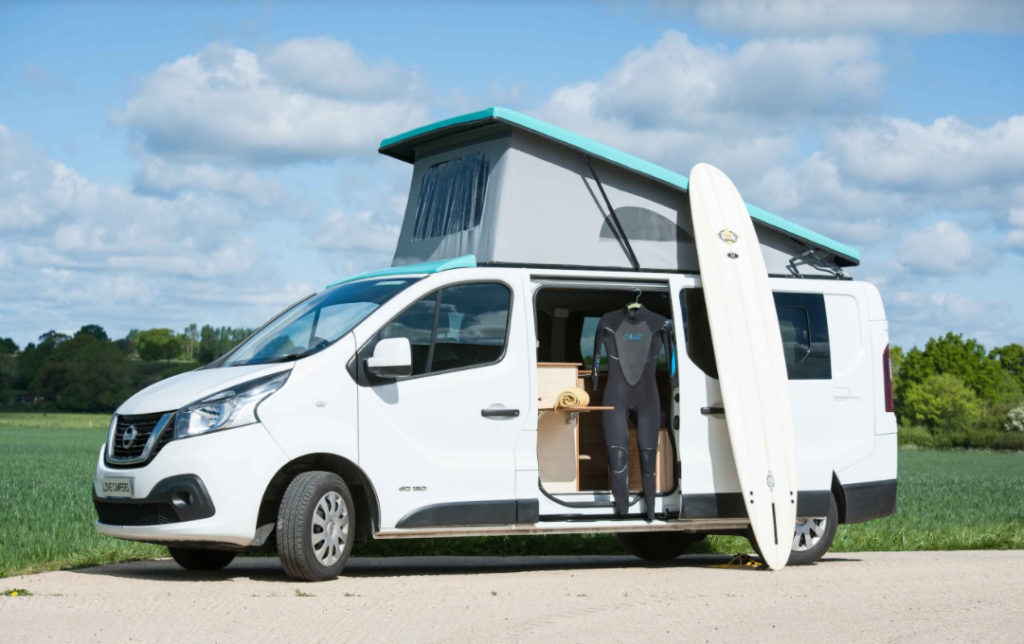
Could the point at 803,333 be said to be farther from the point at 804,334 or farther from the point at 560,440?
the point at 560,440

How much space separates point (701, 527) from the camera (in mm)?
10992

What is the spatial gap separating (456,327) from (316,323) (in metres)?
1.06

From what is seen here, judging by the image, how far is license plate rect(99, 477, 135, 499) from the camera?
9258 millimetres

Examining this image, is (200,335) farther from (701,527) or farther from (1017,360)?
(701,527)

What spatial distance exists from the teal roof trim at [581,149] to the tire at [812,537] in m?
2.32

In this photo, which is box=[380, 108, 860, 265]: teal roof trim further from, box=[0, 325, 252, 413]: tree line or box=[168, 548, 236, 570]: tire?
box=[0, 325, 252, 413]: tree line

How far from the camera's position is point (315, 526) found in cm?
922

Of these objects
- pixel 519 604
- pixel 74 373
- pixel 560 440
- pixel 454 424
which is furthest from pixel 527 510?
pixel 74 373

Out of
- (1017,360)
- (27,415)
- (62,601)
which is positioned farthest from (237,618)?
(1017,360)

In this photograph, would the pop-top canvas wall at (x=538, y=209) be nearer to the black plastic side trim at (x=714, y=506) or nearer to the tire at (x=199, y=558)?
the black plastic side trim at (x=714, y=506)

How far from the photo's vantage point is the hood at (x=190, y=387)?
9188 millimetres

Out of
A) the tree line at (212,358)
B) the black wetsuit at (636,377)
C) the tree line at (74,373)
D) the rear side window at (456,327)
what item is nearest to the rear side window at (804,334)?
the black wetsuit at (636,377)

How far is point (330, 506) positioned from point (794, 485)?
4.06 meters

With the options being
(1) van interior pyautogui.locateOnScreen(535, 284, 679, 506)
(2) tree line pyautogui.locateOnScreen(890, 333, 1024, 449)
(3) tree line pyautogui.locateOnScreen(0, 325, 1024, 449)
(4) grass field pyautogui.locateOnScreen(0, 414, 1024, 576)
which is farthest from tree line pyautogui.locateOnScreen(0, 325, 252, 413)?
(1) van interior pyautogui.locateOnScreen(535, 284, 679, 506)
